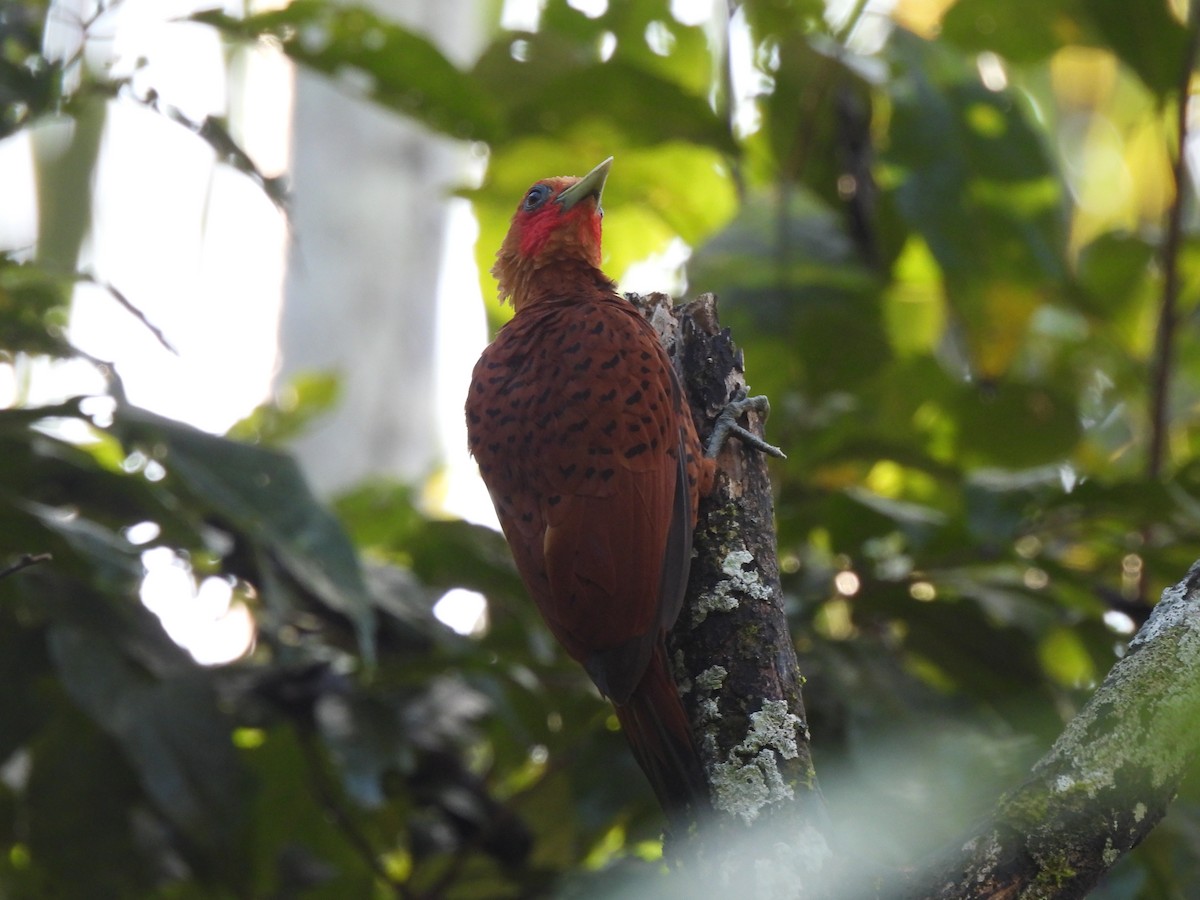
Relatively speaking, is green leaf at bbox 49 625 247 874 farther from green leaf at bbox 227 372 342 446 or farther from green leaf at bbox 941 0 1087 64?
green leaf at bbox 941 0 1087 64

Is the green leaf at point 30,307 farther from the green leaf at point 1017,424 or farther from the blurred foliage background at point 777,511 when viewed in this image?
the green leaf at point 1017,424

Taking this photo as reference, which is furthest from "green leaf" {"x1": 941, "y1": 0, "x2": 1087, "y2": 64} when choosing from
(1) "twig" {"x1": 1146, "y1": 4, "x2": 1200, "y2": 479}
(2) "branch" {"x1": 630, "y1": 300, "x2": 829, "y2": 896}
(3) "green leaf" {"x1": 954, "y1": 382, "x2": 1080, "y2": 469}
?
(2) "branch" {"x1": 630, "y1": 300, "x2": 829, "y2": 896}

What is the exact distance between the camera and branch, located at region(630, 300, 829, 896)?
6.03ft

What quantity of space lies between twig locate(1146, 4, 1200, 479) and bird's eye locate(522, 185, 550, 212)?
1735mm

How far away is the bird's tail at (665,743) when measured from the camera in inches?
79.9

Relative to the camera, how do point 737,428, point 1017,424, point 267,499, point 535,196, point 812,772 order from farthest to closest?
1. point 1017,424
2. point 535,196
3. point 267,499
4. point 737,428
5. point 812,772

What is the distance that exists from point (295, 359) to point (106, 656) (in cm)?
514

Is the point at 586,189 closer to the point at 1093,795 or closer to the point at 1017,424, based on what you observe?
the point at 1017,424

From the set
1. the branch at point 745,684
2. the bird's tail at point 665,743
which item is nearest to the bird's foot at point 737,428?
the branch at point 745,684

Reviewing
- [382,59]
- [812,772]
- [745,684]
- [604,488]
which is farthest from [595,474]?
[382,59]

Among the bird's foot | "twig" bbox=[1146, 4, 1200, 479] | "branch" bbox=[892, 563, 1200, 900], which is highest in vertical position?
"twig" bbox=[1146, 4, 1200, 479]

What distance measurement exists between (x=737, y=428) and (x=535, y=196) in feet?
4.37

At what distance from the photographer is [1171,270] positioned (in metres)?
3.65

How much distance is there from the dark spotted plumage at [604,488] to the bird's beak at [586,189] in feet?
1.50
